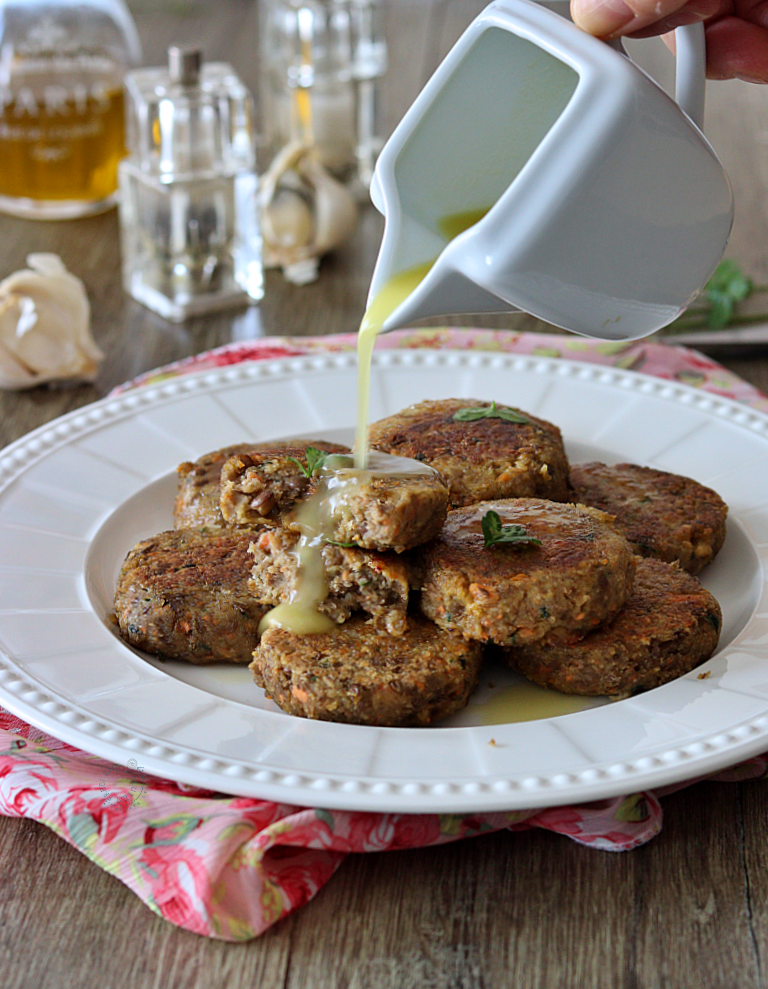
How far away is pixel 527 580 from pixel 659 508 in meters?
0.72

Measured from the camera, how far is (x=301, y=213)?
476 centimetres

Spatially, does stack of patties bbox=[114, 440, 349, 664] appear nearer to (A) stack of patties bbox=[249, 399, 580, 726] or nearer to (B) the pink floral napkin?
(A) stack of patties bbox=[249, 399, 580, 726]

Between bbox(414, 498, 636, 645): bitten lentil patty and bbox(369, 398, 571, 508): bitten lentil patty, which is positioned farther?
bbox(369, 398, 571, 508): bitten lentil patty

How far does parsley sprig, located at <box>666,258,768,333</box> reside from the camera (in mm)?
4297

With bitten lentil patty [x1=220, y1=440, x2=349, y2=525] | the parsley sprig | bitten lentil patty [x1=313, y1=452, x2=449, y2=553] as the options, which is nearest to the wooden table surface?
bitten lentil patty [x1=313, y1=452, x2=449, y2=553]

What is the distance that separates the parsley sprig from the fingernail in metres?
2.11

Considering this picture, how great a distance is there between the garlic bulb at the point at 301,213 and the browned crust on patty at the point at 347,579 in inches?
102

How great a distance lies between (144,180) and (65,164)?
950 mm

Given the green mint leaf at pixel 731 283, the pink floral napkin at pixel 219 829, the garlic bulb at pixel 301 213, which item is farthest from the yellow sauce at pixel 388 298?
the garlic bulb at pixel 301 213

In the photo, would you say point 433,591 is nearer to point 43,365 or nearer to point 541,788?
point 541,788

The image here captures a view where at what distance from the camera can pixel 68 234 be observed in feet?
17.5

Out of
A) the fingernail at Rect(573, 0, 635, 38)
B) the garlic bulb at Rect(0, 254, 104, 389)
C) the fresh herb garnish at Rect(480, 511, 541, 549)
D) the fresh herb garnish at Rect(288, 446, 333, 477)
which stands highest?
the fingernail at Rect(573, 0, 635, 38)

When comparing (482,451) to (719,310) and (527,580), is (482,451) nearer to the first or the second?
(527,580)

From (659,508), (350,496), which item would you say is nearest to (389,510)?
(350,496)
